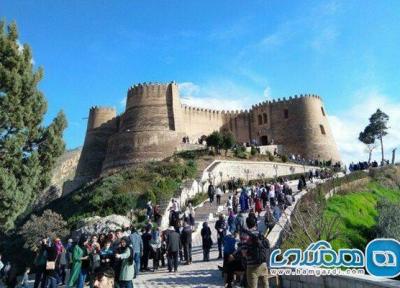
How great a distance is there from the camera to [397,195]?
28.3 meters

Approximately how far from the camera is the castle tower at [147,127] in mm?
39219

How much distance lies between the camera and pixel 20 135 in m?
14.1

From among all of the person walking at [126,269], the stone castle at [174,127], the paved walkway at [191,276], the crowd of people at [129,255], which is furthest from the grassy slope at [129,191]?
the person walking at [126,269]

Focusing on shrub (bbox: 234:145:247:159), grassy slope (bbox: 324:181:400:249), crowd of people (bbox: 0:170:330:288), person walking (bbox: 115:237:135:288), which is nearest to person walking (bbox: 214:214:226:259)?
crowd of people (bbox: 0:170:330:288)

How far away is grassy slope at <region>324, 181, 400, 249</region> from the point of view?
58.5 ft

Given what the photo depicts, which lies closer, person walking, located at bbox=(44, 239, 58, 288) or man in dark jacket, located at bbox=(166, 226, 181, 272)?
person walking, located at bbox=(44, 239, 58, 288)

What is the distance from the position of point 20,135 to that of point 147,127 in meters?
26.4

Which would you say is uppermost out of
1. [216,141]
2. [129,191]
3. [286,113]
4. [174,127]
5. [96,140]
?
[286,113]

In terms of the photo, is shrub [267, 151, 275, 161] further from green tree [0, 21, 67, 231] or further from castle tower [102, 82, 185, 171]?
green tree [0, 21, 67, 231]

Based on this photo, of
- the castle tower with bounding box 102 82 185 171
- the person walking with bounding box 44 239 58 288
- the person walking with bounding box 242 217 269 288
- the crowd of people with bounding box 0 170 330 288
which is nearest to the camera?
the person walking with bounding box 242 217 269 288

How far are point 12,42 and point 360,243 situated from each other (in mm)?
14719

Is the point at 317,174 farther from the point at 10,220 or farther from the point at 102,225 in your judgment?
the point at 10,220

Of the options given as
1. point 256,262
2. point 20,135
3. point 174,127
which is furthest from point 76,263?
point 174,127

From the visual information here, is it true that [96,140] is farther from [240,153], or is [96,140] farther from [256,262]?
[256,262]
